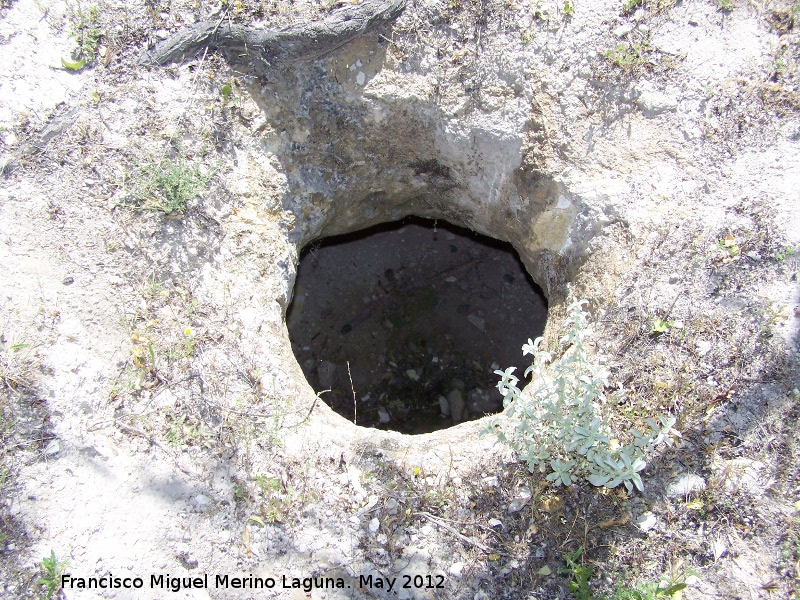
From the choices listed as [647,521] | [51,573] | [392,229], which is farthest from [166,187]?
[647,521]

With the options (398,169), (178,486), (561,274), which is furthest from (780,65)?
(178,486)

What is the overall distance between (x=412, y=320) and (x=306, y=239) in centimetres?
146

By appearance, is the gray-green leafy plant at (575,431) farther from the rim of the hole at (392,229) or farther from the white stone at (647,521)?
the rim of the hole at (392,229)

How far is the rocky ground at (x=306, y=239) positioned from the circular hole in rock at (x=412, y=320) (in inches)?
46.9

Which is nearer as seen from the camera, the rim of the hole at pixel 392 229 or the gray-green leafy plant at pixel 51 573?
the gray-green leafy plant at pixel 51 573

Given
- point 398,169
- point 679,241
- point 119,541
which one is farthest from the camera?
point 398,169

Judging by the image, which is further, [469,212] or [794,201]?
[469,212]

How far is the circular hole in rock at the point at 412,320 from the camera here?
15.4 feet

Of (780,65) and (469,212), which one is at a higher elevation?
(780,65)

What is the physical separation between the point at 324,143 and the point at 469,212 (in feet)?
3.83

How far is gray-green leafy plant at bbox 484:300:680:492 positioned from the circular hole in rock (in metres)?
1.98

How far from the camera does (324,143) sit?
3.61 meters

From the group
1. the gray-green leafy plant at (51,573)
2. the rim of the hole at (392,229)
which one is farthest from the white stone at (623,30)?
the gray-green leafy plant at (51,573)

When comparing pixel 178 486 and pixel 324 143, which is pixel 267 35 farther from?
pixel 178 486
